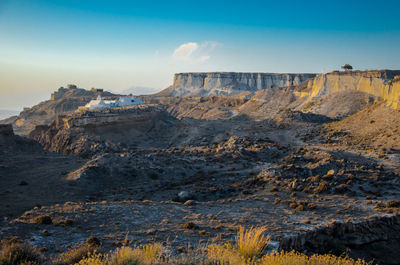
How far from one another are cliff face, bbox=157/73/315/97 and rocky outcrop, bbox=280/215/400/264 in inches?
4099

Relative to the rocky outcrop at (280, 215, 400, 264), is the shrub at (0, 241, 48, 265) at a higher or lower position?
higher

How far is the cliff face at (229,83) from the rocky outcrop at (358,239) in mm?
104114

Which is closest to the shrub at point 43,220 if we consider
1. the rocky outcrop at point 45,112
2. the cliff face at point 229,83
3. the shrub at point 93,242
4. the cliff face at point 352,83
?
the shrub at point 93,242

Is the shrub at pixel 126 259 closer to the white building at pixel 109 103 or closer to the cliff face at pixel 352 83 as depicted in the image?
the white building at pixel 109 103

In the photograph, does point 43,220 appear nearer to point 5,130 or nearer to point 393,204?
point 393,204

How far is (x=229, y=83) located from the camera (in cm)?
12156

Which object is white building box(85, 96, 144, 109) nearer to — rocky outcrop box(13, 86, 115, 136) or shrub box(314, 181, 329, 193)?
rocky outcrop box(13, 86, 115, 136)

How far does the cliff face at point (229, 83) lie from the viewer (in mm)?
115562

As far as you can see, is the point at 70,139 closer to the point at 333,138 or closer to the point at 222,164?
the point at 222,164

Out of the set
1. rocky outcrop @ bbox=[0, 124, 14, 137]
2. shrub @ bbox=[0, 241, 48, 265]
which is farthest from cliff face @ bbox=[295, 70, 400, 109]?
rocky outcrop @ bbox=[0, 124, 14, 137]

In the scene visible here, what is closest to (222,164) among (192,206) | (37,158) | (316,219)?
(192,206)

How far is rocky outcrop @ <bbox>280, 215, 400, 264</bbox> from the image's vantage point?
10.0m

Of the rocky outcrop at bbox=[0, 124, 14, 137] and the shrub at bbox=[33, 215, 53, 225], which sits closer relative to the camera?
the shrub at bbox=[33, 215, 53, 225]

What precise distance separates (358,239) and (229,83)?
113 metres
